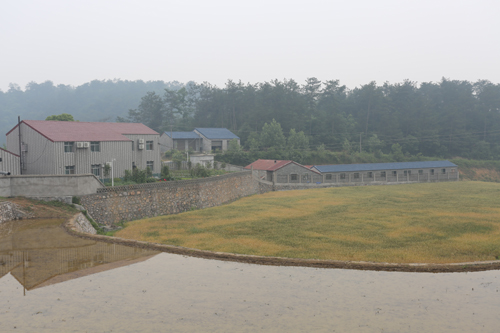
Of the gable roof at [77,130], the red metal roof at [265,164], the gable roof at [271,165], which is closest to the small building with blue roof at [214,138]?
the red metal roof at [265,164]

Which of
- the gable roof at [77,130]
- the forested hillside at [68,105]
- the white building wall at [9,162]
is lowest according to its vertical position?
the white building wall at [9,162]

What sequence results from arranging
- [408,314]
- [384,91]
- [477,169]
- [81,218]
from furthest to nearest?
[384,91] → [477,169] → [81,218] → [408,314]

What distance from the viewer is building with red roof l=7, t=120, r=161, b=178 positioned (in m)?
30.8

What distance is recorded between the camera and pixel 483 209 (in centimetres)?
3278

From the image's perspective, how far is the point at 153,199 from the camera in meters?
30.3

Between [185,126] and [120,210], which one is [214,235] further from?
[185,126]

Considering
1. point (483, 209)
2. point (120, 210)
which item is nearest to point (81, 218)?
point (120, 210)

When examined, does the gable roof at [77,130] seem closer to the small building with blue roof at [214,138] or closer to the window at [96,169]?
the window at [96,169]

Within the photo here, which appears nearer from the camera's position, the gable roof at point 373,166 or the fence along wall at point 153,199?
the fence along wall at point 153,199

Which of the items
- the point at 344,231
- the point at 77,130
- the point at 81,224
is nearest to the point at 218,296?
the point at 344,231

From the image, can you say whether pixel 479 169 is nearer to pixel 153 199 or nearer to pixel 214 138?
pixel 214 138

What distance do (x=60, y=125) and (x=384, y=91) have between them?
103984 millimetres

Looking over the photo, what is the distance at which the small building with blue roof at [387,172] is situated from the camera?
61500 millimetres

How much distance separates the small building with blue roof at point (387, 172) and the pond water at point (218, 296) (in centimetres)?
4650
